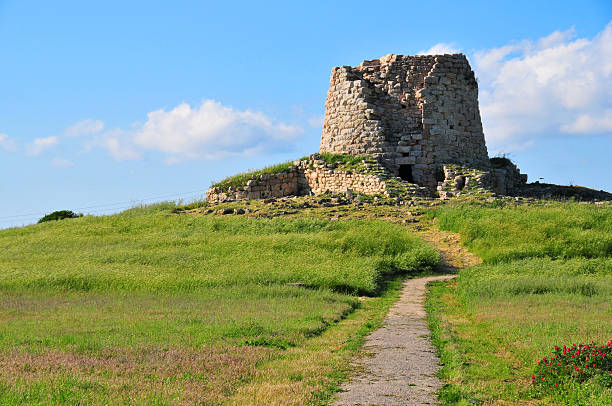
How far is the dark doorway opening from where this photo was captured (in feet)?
116

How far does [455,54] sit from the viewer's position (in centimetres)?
3641

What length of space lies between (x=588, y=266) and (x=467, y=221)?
615 centimetres

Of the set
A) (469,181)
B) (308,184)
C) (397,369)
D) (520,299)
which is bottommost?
(397,369)

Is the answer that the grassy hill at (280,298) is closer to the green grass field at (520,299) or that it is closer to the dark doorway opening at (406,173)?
the green grass field at (520,299)

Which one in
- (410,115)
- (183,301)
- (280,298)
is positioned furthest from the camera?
(410,115)

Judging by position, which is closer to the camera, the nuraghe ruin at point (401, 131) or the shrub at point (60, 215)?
the nuraghe ruin at point (401, 131)

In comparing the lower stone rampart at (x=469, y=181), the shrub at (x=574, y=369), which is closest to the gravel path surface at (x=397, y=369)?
the shrub at (x=574, y=369)

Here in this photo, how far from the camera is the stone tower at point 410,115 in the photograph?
34.6 meters

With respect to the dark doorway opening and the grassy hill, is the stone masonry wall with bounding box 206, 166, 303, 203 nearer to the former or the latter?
the grassy hill

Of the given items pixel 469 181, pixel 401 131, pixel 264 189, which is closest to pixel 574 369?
pixel 469 181

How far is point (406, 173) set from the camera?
A: 35500mm

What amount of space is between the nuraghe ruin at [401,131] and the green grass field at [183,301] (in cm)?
716

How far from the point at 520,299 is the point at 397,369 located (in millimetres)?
6935

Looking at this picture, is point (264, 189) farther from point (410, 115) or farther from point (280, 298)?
point (280, 298)
